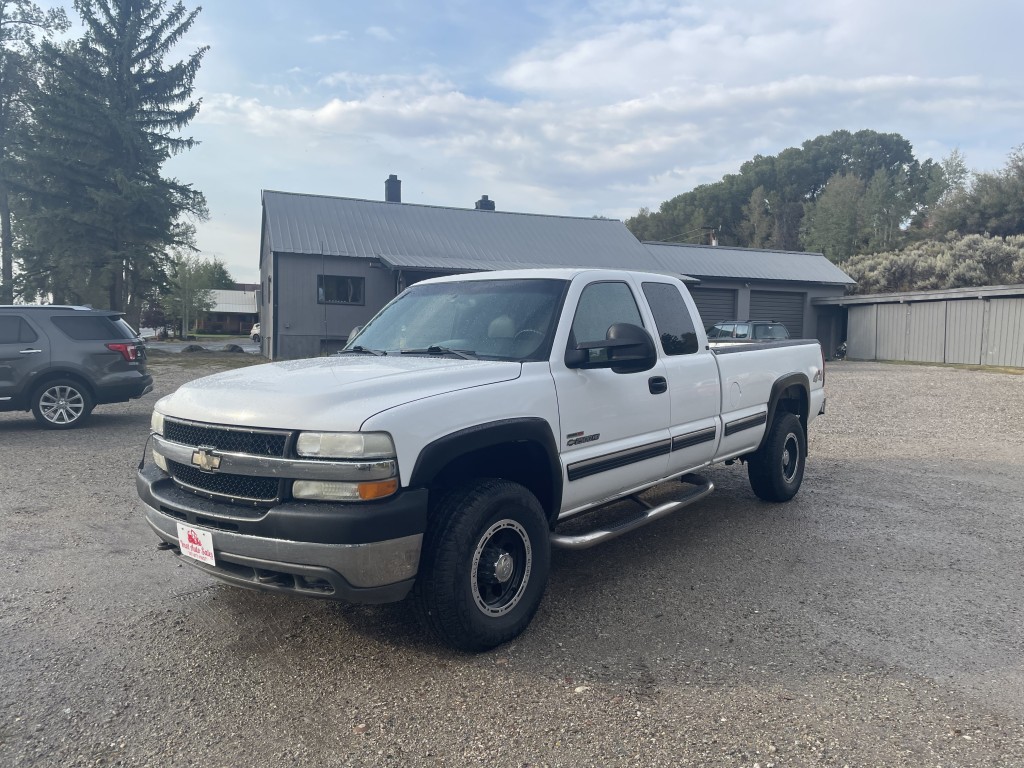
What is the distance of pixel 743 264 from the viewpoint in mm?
33312

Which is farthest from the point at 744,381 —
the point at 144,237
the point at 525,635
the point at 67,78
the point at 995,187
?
the point at 995,187

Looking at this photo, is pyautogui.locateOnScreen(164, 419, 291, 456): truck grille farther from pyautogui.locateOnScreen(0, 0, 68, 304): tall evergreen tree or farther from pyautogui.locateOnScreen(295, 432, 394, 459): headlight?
pyautogui.locateOnScreen(0, 0, 68, 304): tall evergreen tree

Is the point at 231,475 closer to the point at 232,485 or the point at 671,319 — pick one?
the point at 232,485

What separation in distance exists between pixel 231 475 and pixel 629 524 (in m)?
2.29

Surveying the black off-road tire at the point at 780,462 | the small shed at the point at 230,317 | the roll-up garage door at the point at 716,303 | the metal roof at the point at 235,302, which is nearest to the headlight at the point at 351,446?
the black off-road tire at the point at 780,462

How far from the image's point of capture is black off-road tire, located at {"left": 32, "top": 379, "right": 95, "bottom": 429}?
10.2 m

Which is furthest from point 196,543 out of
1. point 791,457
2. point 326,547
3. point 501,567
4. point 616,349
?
point 791,457

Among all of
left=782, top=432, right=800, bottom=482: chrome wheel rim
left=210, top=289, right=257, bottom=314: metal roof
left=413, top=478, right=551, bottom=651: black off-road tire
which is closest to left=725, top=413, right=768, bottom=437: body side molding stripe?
left=782, top=432, right=800, bottom=482: chrome wheel rim

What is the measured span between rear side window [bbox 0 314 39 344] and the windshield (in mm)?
7187

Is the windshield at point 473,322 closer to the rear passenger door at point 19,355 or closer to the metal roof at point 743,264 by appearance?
the rear passenger door at point 19,355

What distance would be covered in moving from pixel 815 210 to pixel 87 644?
2933 inches

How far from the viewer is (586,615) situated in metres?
4.13

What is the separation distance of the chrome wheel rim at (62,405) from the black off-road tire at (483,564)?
8.91 m

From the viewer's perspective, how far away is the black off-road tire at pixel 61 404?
1019 cm
